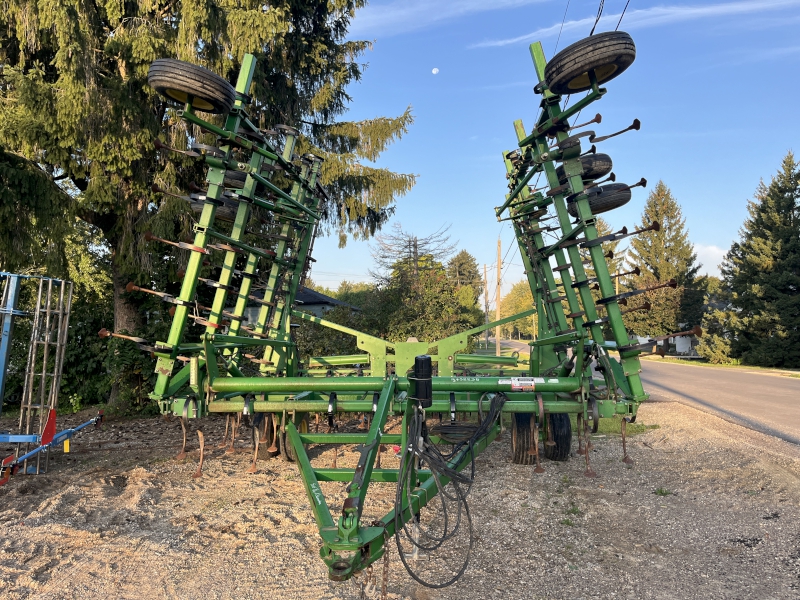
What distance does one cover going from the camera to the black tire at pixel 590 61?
4234 mm

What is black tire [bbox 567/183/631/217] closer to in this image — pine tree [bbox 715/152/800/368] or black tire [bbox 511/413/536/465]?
black tire [bbox 511/413/536/465]

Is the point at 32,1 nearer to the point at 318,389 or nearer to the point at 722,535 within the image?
the point at 318,389

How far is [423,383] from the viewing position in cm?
325

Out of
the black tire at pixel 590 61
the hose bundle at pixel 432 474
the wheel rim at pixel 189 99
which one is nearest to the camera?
the hose bundle at pixel 432 474

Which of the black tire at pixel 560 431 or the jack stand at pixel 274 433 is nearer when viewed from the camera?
the jack stand at pixel 274 433

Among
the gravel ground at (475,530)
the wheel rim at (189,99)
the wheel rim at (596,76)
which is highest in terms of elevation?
the wheel rim at (596,76)

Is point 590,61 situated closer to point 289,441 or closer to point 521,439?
point 521,439

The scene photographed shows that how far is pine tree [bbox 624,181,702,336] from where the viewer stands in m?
37.6

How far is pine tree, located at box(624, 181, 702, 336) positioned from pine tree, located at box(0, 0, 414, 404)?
3309 cm

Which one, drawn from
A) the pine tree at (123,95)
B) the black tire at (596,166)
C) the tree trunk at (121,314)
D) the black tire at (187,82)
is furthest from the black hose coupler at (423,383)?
the tree trunk at (121,314)

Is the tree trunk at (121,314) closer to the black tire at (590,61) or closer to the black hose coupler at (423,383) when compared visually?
the black hose coupler at (423,383)

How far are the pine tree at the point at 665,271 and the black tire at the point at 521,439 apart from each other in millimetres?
33989

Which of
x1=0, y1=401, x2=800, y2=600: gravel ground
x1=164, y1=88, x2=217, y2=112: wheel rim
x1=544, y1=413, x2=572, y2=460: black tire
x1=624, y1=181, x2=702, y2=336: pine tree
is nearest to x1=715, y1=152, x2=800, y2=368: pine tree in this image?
x1=624, y1=181, x2=702, y2=336: pine tree

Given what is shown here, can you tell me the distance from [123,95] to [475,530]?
8735mm
